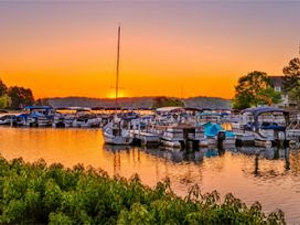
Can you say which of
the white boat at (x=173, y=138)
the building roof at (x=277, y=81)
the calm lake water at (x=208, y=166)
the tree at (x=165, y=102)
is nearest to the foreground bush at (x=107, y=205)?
the calm lake water at (x=208, y=166)

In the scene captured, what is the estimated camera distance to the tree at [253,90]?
112 meters

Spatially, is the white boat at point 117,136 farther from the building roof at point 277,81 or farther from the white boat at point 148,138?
the building roof at point 277,81

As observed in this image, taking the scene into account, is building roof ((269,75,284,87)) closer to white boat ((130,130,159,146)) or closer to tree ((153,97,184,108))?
tree ((153,97,184,108))

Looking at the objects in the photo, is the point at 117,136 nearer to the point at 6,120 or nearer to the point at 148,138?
the point at 148,138

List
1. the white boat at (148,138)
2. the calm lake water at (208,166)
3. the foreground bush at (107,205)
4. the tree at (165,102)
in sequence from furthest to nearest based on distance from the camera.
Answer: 1. the tree at (165,102)
2. the white boat at (148,138)
3. the calm lake water at (208,166)
4. the foreground bush at (107,205)

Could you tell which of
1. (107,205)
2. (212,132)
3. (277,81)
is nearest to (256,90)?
(277,81)

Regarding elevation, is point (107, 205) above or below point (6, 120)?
above

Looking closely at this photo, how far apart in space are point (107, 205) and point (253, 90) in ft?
349

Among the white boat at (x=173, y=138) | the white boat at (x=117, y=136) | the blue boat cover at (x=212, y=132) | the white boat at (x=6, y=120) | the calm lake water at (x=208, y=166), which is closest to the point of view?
the calm lake water at (x=208, y=166)

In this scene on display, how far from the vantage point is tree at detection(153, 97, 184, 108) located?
15398 centimetres

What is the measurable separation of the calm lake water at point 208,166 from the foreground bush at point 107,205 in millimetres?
8363

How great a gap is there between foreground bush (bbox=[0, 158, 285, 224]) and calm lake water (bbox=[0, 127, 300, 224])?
329 inches

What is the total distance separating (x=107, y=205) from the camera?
33.0 feet

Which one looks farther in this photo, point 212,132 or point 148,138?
point 212,132
